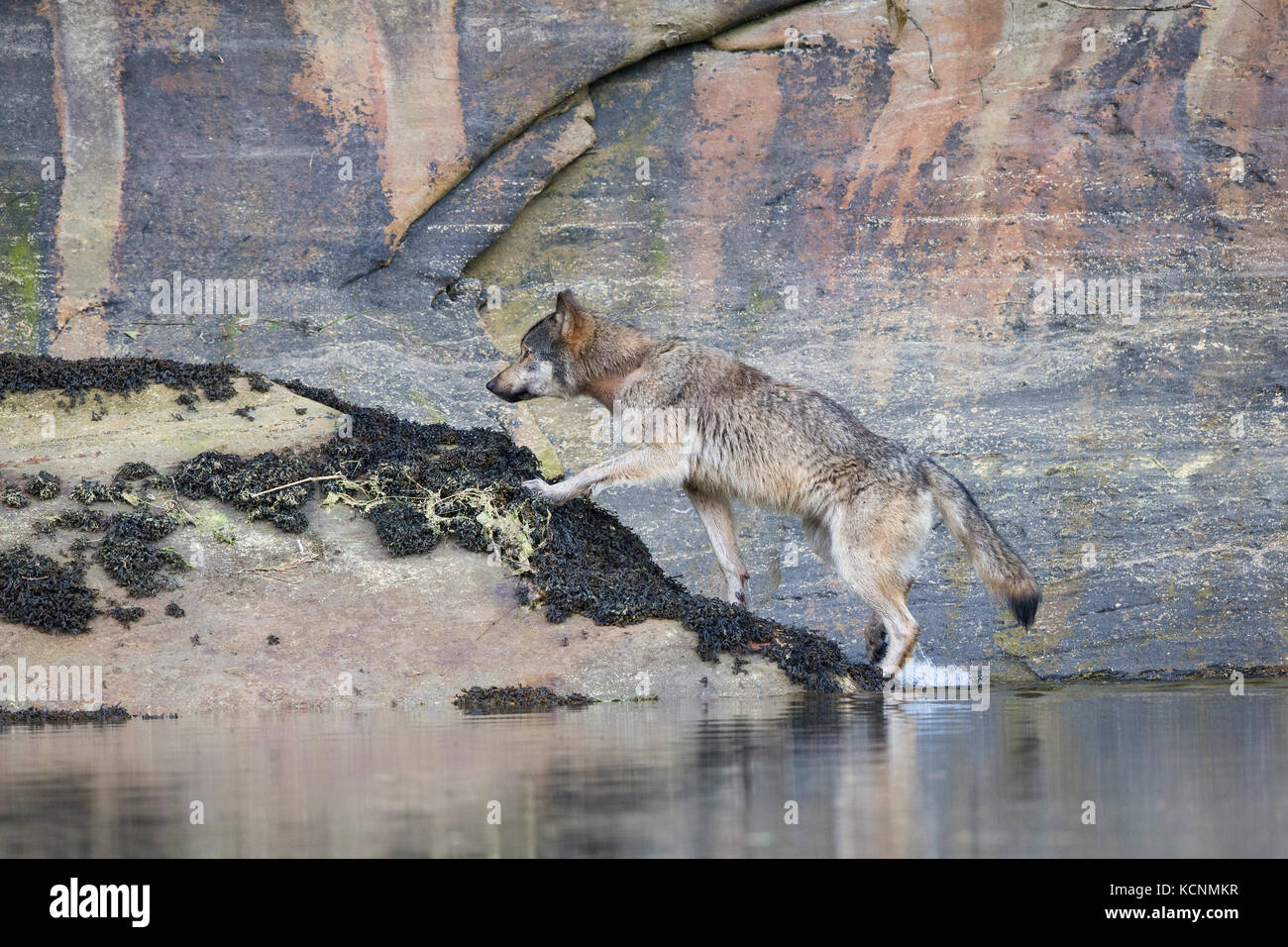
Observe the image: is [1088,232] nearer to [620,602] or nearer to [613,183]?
[613,183]

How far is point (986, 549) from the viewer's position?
11.1 m

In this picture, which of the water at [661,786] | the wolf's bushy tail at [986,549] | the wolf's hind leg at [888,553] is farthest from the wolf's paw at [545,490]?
the wolf's bushy tail at [986,549]

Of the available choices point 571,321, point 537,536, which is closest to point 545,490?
point 537,536

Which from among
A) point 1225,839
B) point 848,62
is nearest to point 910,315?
point 848,62

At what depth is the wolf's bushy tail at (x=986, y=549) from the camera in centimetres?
1092

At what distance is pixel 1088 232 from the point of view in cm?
1808

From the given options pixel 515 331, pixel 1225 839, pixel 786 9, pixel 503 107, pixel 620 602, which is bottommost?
pixel 1225 839

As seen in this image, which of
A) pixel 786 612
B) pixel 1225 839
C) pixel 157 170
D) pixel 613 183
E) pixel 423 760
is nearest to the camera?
pixel 1225 839

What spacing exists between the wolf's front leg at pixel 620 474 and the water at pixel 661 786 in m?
2.90

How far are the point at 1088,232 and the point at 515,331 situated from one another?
7658 millimetres

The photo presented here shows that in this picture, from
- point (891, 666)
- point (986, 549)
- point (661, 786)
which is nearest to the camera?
point (661, 786)

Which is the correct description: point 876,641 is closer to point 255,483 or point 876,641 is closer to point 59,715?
point 255,483

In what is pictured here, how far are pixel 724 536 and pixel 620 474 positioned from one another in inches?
56.3

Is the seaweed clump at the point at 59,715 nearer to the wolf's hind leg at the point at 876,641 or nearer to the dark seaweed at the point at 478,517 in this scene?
the dark seaweed at the point at 478,517
